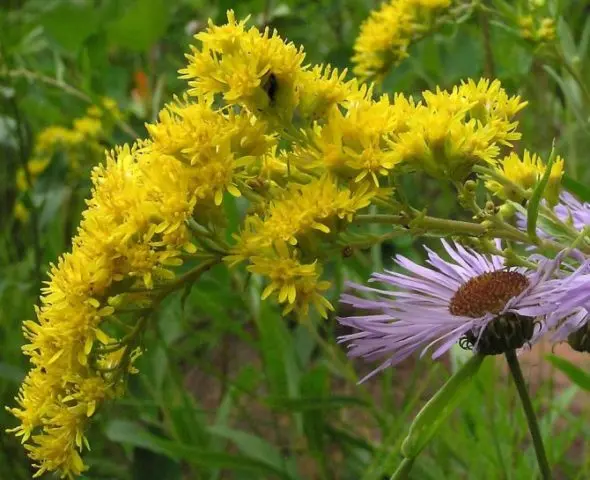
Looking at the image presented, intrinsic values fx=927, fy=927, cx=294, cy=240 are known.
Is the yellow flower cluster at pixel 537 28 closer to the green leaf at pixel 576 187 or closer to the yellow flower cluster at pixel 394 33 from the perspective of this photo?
the yellow flower cluster at pixel 394 33

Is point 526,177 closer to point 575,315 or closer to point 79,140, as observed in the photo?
point 575,315

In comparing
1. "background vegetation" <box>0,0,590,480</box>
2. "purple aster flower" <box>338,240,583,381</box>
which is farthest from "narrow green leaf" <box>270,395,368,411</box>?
"purple aster flower" <box>338,240,583,381</box>

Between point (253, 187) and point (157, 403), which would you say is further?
point (157, 403)

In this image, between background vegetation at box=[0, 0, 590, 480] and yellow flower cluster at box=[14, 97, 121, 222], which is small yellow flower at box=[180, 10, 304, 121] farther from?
yellow flower cluster at box=[14, 97, 121, 222]

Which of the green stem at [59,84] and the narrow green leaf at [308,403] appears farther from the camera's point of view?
the green stem at [59,84]

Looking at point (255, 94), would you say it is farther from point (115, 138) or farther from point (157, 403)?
point (115, 138)

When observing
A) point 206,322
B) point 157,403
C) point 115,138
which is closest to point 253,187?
point 157,403

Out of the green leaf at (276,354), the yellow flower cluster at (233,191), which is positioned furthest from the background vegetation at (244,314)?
the yellow flower cluster at (233,191)
